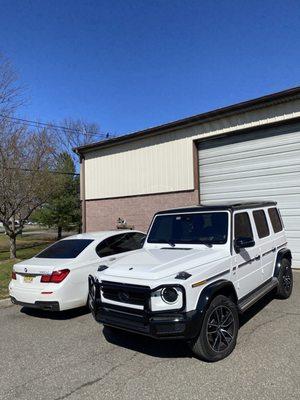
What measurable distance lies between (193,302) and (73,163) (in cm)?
3171

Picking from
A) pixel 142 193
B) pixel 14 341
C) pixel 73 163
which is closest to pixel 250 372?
pixel 14 341

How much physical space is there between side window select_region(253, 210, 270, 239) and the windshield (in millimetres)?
1046

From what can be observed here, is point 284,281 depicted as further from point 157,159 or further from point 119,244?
point 157,159

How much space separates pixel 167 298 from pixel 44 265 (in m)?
3.50

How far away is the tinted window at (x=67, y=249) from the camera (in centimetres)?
789

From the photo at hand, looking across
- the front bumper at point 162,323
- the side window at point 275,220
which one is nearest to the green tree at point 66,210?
the side window at point 275,220

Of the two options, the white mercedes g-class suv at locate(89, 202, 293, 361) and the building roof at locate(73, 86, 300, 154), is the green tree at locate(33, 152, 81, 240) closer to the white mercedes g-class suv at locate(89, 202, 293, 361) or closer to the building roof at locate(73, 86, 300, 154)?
the building roof at locate(73, 86, 300, 154)

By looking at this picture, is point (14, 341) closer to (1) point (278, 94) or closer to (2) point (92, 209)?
(1) point (278, 94)

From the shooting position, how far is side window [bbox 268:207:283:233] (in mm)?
7721

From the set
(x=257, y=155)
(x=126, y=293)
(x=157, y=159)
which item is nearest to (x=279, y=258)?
(x=126, y=293)

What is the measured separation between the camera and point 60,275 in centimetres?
715

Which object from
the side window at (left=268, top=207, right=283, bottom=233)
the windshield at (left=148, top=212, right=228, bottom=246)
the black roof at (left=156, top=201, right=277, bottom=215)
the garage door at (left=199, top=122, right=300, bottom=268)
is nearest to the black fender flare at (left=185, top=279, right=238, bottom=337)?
the windshield at (left=148, top=212, right=228, bottom=246)

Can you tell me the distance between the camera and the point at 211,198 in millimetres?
13930

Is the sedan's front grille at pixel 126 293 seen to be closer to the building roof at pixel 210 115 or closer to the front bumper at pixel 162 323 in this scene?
the front bumper at pixel 162 323
